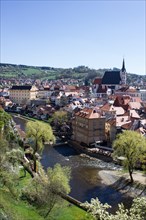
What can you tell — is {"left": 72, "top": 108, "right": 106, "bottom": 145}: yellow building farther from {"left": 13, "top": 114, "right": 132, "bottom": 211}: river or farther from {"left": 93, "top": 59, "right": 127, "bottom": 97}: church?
{"left": 93, "top": 59, "right": 127, "bottom": 97}: church

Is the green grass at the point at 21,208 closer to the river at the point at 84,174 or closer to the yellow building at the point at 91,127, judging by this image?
the river at the point at 84,174

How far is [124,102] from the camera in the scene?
90.8m

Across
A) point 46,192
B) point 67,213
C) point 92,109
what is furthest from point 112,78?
point 46,192

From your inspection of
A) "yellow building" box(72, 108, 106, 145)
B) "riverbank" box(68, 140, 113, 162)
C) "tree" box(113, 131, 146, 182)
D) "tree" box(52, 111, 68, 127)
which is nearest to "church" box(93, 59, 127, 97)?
"tree" box(52, 111, 68, 127)

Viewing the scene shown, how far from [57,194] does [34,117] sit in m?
77.0

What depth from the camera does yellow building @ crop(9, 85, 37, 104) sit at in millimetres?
135750

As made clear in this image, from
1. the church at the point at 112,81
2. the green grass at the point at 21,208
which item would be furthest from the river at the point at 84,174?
the church at the point at 112,81

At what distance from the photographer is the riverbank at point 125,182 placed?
134 feet

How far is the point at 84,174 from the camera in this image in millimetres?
47562

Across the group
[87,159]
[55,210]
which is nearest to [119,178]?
[87,159]

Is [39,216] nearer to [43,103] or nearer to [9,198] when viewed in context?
[9,198]

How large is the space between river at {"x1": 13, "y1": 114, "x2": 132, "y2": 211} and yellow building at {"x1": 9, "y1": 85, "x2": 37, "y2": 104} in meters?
70.9

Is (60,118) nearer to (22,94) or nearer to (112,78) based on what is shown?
(22,94)

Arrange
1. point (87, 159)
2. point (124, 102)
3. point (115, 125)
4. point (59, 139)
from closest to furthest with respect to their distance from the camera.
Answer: point (87, 159)
point (115, 125)
point (59, 139)
point (124, 102)
